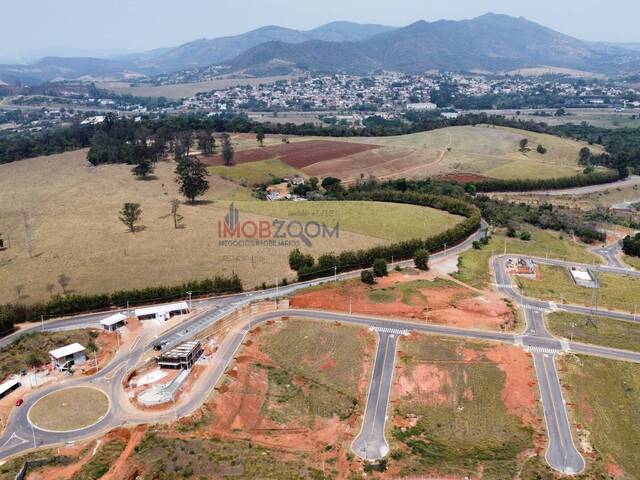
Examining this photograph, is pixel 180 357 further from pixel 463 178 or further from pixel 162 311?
pixel 463 178

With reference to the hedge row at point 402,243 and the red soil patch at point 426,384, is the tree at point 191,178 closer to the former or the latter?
the hedge row at point 402,243

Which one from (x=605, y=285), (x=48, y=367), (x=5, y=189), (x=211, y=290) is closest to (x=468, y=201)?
(x=605, y=285)

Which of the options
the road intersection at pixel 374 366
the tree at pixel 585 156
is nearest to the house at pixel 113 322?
the road intersection at pixel 374 366

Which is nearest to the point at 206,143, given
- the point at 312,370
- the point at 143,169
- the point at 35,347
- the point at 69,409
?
the point at 143,169

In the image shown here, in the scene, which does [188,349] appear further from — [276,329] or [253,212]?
[253,212]

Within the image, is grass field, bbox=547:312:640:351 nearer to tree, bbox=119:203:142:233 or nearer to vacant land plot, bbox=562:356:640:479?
vacant land plot, bbox=562:356:640:479

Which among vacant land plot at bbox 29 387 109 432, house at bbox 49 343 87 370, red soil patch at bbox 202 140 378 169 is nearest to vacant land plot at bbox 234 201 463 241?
red soil patch at bbox 202 140 378 169
